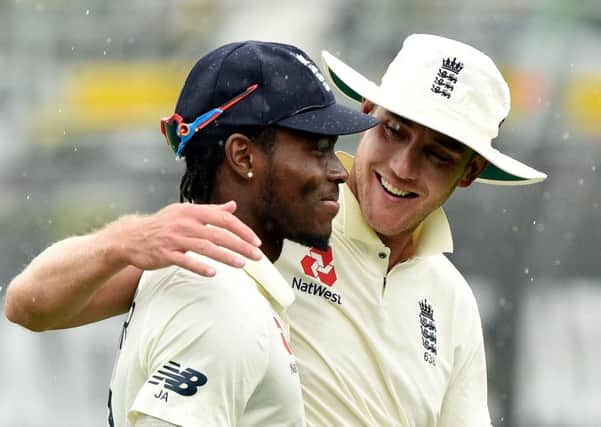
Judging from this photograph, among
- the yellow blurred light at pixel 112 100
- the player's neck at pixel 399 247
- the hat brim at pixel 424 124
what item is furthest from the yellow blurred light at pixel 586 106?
the player's neck at pixel 399 247

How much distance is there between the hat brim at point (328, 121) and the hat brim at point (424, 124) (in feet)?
2.12

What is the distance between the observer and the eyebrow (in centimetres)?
361

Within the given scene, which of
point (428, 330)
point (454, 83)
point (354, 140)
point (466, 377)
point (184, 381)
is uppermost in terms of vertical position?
point (454, 83)

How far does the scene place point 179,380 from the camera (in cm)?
252

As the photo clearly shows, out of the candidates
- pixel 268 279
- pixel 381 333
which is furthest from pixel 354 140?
pixel 268 279

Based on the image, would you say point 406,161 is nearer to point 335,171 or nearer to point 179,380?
point 335,171

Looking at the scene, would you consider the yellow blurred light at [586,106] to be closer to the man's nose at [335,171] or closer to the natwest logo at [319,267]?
the natwest logo at [319,267]

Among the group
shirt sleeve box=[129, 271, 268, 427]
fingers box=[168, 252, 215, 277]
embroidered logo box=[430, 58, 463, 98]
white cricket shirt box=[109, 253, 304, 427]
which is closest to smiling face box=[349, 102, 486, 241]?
embroidered logo box=[430, 58, 463, 98]

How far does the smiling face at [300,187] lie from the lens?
2.81 metres

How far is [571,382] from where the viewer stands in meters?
7.12

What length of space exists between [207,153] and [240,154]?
0.23ft

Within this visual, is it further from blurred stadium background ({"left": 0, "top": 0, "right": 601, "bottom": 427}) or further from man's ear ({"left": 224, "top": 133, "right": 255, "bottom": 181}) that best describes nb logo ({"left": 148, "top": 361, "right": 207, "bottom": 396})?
blurred stadium background ({"left": 0, "top": 0, "right": 601, "bottom": 427})

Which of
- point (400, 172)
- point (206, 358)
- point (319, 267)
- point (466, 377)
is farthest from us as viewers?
point (466, 377)

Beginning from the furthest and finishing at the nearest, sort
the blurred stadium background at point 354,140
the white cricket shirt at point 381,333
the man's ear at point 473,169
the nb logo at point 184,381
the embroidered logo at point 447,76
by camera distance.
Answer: the blurred stadium background at point 354,140 < the man's ear at point 473,169 < the embroidered logo at point 447,76 < the white cricket shirt at point 381,333 < the nb logo at point 184,381
